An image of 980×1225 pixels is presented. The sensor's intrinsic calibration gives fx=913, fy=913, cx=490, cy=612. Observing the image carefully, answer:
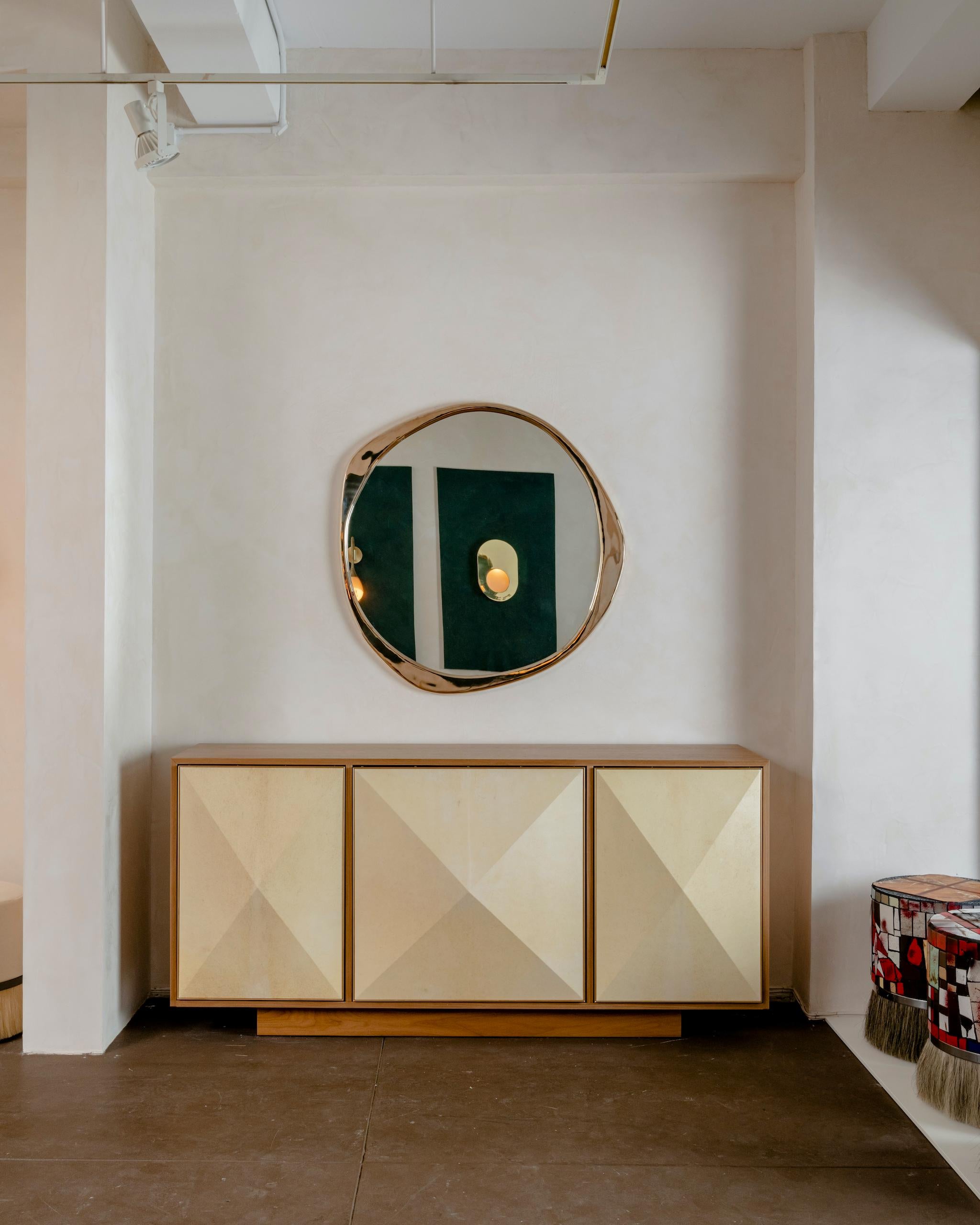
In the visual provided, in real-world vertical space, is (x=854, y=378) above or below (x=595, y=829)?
above

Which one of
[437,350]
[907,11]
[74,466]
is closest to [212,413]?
[74,466]

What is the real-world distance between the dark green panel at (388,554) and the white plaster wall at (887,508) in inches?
51.8

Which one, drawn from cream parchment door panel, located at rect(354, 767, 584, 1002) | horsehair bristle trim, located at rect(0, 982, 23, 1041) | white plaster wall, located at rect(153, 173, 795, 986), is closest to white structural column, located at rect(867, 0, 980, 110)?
white plaster wall, located at rect(153, 173, 795, 986)

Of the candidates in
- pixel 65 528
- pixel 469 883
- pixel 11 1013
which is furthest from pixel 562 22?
pixel 11 1013

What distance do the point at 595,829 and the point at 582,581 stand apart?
0.82m

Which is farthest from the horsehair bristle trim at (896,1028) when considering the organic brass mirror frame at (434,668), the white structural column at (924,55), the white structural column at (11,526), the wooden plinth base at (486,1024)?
the white structural column at (11,526)

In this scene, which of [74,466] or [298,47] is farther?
[298,47]

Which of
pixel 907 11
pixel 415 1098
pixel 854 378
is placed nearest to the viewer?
pixel 415 1098

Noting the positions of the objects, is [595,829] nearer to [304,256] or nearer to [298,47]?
[304,256]

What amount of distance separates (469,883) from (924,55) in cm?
273

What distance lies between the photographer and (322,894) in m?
2.70

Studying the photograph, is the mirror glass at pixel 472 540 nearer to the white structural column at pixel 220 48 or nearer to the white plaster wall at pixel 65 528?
the white plaster wall at pixel 65 528

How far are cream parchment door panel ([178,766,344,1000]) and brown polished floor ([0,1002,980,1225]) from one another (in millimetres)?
202

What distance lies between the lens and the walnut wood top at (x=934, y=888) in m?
2.56
